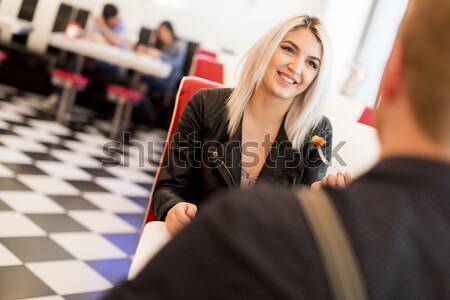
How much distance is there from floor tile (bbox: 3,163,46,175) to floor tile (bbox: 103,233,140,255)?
3.41 feet

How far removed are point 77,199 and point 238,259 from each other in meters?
3.38

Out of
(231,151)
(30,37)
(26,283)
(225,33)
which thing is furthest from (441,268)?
(225,33)

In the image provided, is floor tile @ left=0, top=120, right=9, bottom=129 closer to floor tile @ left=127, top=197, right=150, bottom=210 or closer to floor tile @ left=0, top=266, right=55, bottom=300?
floor tile @ left=127, top=197, right=150, bottom=210

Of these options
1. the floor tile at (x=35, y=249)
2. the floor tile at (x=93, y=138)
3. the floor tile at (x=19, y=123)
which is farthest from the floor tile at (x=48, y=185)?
the floor tile at (x=93, y=138)

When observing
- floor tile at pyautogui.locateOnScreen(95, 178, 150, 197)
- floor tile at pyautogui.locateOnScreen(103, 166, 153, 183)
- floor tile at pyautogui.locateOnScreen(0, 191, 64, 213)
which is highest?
floor tile at pyautogui.locateOnScreen(103, 166, 153, 183)

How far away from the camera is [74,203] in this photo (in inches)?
147

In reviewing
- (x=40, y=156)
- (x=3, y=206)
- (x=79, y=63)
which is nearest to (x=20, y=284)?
(x=3, y=206)

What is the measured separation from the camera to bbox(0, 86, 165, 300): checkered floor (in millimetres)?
2639

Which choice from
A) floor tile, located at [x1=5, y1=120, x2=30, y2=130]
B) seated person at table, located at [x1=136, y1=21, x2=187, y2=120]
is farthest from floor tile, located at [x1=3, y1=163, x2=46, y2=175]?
seated person at table, located at [x1=136, y1=21, x2=187, y2=120]

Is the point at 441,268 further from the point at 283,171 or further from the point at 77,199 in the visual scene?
the point at 77,199

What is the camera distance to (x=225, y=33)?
8562 mm

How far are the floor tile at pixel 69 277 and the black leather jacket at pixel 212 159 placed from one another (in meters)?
0.88

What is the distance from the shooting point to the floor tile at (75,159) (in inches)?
185

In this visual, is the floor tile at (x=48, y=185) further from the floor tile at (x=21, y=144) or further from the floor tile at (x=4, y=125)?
the floor tile at (x=4, y=125)
